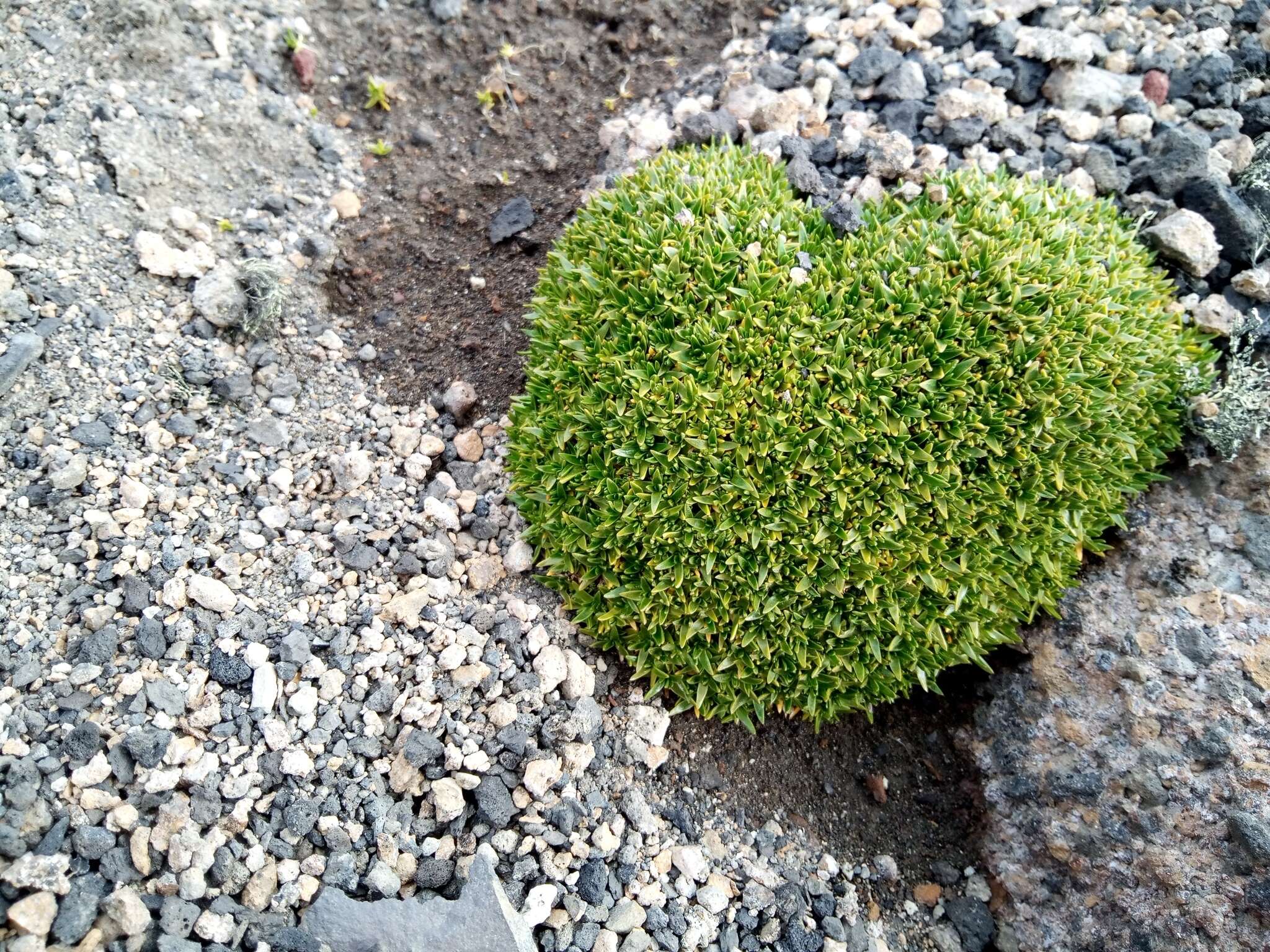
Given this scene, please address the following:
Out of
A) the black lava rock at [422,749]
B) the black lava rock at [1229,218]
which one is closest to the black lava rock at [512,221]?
the black lava rock at [422,749]

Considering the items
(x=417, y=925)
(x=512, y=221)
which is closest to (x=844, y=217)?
(x=512, y=221)

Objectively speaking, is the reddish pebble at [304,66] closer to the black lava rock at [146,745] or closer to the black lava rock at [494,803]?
the black lava rock at [146,745]

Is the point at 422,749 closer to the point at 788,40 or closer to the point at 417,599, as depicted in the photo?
the point at 417,599

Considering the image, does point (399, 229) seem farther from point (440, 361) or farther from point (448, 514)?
point (448, 514)

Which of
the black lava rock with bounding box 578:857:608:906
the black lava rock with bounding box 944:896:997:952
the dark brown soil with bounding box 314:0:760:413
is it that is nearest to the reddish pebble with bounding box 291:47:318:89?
the dark brown soil with bounding box 314:0:760:413

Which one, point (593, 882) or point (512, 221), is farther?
point (512, 221)

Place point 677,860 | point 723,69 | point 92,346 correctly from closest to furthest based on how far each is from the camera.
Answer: point 677,860, point 92,346, point 723,69

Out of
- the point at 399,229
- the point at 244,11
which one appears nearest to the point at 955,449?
the point at 399,229
